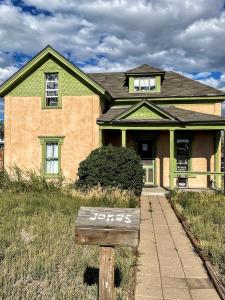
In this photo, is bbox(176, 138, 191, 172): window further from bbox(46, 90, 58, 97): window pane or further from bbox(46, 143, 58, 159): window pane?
bbox(46, 90, 58, 97): window pane

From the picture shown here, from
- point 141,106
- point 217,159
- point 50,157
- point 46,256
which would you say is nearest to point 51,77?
point 50,157

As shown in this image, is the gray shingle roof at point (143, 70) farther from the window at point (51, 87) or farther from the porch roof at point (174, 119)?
the window at point (51, 87)

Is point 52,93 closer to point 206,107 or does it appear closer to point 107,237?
point 206,107

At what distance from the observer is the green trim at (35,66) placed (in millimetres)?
17250

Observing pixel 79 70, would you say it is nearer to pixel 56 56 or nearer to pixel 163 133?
pixel 56 56

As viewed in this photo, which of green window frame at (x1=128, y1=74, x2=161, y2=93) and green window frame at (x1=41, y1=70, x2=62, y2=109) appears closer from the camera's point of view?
green window frame at (x1=41, y1=70, x2=62, y2=109)

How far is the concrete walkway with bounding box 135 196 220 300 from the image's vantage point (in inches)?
200

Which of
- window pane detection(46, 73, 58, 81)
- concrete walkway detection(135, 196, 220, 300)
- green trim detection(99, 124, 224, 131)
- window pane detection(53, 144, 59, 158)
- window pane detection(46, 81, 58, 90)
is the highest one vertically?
window pane detection(46, 73, 58, 81)

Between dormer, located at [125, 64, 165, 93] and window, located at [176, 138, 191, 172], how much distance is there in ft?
11.7

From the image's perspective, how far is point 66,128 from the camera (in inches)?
703

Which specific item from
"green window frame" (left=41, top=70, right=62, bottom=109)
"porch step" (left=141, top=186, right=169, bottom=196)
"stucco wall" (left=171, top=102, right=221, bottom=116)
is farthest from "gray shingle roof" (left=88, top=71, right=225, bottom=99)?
"porch step" (left=141, top=186, right=169, bottom=196)

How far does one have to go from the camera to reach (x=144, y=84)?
20.3 meters

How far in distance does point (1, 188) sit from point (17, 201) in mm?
3212

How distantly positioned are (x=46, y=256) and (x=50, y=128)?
12.2 meters
